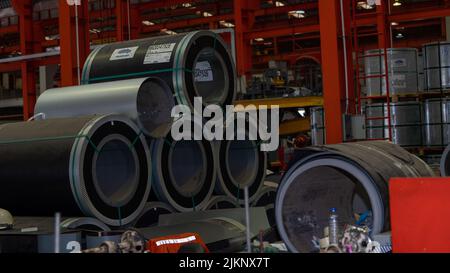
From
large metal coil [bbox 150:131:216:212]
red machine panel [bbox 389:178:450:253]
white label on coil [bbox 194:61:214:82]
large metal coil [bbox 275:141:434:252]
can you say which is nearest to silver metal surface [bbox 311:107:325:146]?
white label on coil [bbox 194:61:214:82]

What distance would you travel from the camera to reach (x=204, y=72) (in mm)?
6664

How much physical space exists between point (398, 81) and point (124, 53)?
217 inches

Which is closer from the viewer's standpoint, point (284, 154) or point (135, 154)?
point (135, 154)

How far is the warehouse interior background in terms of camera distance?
8.21m

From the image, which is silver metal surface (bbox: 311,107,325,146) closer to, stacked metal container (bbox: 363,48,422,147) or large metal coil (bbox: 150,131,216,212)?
stacked metal container (bbox: 363,48,422,147)

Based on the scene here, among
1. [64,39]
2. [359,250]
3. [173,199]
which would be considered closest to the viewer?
[359,250]

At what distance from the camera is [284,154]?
13359 mm

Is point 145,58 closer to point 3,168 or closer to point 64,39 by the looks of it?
point 3,168

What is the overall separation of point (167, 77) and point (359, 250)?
2.95m

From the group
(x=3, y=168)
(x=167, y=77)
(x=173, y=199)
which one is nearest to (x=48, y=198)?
(x=3, y=168)

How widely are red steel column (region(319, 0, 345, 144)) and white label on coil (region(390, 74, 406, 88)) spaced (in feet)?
6.79

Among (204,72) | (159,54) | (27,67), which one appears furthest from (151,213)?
(27,67)

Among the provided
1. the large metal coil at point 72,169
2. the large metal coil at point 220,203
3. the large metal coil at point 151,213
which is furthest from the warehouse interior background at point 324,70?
the large metal coil at point 72,169
